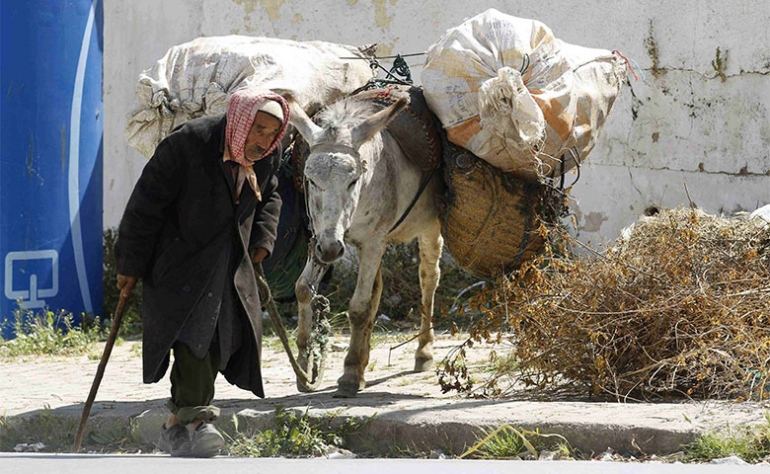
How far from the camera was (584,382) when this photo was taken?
20.7 ft

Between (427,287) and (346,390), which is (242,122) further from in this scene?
(427,287)

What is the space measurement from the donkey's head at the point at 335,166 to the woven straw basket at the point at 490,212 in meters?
0.78

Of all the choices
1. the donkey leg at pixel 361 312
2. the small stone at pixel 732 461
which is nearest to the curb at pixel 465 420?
the small stone at pixel 732 461

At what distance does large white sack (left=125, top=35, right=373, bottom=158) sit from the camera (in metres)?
6.96

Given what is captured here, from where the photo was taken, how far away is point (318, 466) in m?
4.79

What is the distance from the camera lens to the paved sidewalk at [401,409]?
520 centimetres

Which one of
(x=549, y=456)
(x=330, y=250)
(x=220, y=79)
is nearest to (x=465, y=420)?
(x=549, y=456)

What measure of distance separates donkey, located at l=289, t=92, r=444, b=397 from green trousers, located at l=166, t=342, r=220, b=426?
3.45 feet

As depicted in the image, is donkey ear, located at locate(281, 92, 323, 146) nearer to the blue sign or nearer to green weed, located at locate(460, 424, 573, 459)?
green weed, located at locate(460, 424, 573, 459)

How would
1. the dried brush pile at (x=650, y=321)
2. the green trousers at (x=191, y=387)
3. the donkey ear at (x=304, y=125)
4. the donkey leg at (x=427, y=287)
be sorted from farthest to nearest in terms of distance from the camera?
the donkey leg at (x=427, y=287) → the donkey ear at (x=304, y=125) → the dried brush pile at (x=650, y=321) → the green trousers at (x=191, y=387)

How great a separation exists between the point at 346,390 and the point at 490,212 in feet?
4.60

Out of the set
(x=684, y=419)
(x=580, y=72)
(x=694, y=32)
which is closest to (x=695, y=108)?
(x=694, y=32)

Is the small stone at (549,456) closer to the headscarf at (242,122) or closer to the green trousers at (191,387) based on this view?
the green trousers at (191,387)

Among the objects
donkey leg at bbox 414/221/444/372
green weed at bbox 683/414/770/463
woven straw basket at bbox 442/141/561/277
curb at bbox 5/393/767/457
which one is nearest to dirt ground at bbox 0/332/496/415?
donkey leg at bbox 414/221/444/372
